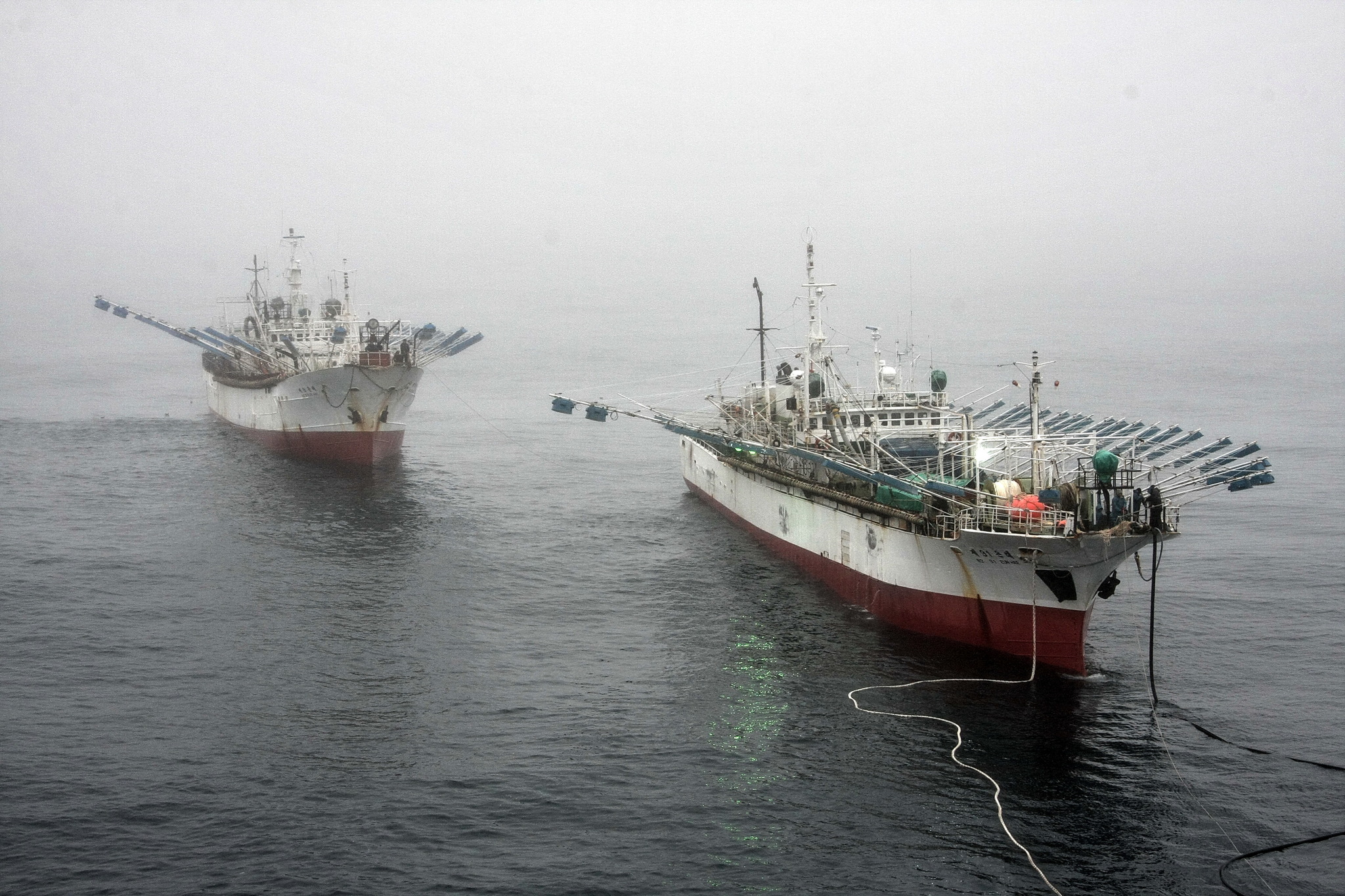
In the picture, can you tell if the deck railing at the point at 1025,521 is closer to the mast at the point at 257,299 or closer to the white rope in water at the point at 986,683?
the white rope in water at the point at 986,683

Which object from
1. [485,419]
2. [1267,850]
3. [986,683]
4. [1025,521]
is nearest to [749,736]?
[986,683]

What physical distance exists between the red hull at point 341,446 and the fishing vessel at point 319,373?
0.07m

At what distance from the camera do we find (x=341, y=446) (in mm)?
83750

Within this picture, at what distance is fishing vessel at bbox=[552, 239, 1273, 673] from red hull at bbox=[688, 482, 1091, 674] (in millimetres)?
62

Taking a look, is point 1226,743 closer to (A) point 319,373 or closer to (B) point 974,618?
(B) point 974,618

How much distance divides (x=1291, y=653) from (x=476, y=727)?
99.4ft

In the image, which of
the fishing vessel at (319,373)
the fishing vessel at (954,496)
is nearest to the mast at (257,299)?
the fishing vessel at (319,373)

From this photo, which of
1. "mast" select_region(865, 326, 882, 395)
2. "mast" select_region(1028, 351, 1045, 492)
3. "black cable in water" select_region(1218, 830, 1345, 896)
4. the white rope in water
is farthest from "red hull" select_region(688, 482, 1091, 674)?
"black cable in water" select_region(1218, 830, 1345, 896)

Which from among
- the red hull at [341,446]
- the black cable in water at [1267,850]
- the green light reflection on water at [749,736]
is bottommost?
the black cable in water at [1267,850]

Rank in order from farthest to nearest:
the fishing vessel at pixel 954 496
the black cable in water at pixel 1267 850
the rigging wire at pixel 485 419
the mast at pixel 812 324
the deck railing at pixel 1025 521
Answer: the rigging wire at pixel 485 419 → the mast at pixel 812 324 → the fishing vessel at pixel 954 496 → the deck railing at pixel 1025 521 → the black cable in water at pixel 1267 850

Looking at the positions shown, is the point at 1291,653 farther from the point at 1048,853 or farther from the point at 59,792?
the point at 59,792

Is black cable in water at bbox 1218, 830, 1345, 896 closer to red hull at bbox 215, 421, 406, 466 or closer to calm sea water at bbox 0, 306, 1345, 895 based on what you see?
calm sea water at bbox 0, 306, 1345, 895

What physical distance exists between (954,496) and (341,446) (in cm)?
5395

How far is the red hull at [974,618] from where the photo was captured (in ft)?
131
